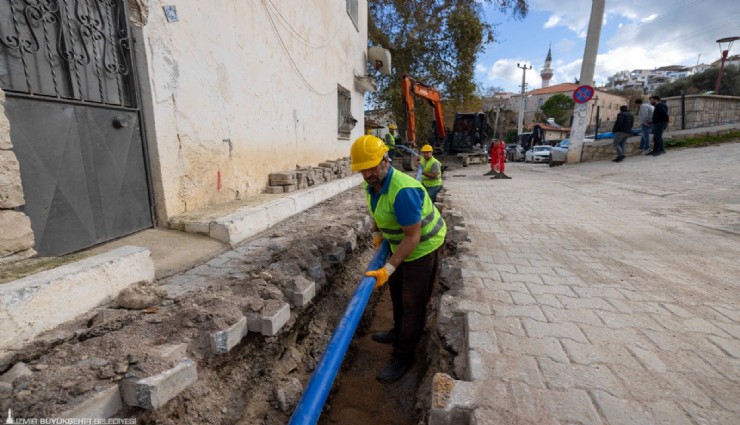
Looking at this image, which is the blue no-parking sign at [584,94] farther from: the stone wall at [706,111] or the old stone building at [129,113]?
the old stone building at [129,113]

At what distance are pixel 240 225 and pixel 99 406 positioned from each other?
2.39 m

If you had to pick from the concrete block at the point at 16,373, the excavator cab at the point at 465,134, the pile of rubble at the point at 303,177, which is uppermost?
the excavator cab at the point at 465,134

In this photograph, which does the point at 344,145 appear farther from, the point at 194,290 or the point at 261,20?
the point at 194,290

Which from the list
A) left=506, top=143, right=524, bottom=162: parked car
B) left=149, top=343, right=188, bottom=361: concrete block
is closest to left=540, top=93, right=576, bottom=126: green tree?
left=506, top=143, right=524, bottom=162: parked car

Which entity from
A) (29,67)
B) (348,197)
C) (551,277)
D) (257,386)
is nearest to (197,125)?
(29,67)

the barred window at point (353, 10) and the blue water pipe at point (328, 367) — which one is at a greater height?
the barred window at point (353, 10)

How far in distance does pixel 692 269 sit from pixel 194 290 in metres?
4.23

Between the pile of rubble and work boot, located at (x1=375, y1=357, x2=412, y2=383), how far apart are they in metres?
3.54

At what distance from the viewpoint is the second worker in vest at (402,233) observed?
2490 millimetres

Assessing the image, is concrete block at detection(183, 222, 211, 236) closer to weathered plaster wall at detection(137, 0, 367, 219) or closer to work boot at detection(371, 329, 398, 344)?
weathered plaster wall at detection(137, 0, 367, 219)

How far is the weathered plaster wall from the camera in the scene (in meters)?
3.64

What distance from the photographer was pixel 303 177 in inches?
245

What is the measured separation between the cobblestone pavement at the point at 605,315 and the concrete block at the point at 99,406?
5.16ft

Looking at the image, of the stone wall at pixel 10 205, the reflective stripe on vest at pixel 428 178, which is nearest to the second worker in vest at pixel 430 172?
the reflective stripe on vest at pixel 428 178
